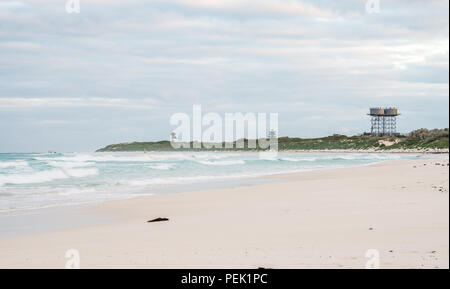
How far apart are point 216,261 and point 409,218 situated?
483 cm

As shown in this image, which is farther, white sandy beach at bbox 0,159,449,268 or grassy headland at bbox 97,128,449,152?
grassy headland at bbox 97,128,449,152

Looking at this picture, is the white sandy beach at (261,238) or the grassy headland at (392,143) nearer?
the white sandy beach at (261,238)

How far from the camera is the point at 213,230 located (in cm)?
1019

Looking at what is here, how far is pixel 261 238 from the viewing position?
9055 mm

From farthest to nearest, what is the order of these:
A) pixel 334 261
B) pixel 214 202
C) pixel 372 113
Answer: pixel 372 113, pixel 214 202, pixel 334 261

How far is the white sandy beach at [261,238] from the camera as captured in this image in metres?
7.32

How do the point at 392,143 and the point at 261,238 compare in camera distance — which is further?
the point at 392,143

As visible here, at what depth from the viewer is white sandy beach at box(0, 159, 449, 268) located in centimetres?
732

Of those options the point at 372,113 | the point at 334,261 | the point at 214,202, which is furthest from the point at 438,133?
the point at 334,261
